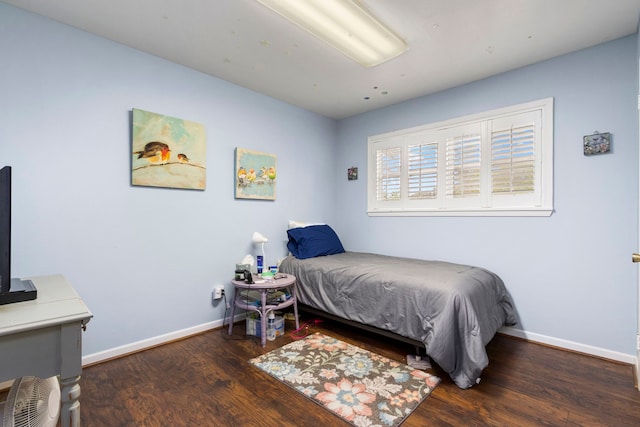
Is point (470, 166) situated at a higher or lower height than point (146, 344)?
higher

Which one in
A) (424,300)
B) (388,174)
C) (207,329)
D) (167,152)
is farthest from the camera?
(388,174)

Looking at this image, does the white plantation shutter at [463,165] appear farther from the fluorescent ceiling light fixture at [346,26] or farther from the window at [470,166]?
the fluorescent ceiling light fixture at [346,26]

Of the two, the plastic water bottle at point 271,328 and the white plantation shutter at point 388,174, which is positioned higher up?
the white plantation shutter at point 388,174

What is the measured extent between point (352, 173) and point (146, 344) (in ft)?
9.71

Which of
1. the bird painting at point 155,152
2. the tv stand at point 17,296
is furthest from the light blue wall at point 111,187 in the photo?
the tv stand at point 17,296

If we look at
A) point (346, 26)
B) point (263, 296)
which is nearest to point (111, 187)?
point (263, 296)

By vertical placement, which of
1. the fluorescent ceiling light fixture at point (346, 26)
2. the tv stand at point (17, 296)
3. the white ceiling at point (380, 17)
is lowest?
the tv stand at point (17, 296)

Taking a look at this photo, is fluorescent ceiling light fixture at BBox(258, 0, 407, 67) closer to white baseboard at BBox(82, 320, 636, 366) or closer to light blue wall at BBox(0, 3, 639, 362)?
light blue wall at BBox(0, 3, 639, 362)

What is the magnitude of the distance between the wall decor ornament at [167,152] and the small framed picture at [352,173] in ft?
6.44

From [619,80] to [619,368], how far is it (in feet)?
7.07

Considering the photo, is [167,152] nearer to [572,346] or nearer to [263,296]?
[263,296]

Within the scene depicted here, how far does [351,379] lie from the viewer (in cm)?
205

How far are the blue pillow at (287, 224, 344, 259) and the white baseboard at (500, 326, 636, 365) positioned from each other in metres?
1.92

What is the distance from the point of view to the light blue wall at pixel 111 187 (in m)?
2.01
